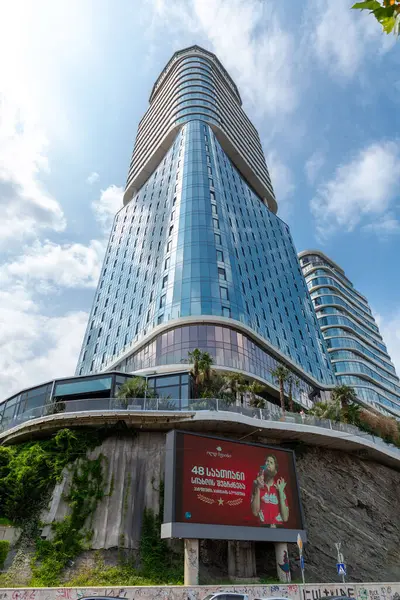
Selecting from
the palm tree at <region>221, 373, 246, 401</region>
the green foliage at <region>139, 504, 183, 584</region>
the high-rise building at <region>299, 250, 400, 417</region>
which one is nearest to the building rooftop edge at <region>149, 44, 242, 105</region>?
the high-rise building at <region>299, 250, 400, 417</region>

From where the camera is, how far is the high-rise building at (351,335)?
4035 inches

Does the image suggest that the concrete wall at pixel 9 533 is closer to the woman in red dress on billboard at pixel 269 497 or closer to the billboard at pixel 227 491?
the billboard at pixel 227 491

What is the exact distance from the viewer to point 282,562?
2705cm

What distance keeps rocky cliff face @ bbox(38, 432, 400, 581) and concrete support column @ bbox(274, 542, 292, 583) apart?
1777 mm

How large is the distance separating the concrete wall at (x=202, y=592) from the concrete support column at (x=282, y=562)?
13.8ft

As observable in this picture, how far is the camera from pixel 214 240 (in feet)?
199

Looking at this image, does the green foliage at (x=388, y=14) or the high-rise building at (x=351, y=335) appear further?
the high-rise building at (x=351, y=335)

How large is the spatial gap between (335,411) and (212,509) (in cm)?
2458

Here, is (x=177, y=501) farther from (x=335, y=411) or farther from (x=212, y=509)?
(x=335, y=411)

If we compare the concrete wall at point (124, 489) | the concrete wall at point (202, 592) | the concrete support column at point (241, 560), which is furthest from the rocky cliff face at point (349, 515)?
the concrete wall at point (124, 489)

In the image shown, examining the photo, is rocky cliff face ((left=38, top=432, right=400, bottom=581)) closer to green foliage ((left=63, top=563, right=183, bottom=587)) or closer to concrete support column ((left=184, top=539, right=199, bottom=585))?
green foliage ((left=63, top=563, right=183, bottom=587))

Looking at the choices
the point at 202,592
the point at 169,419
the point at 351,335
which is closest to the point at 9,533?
the point at 169,419

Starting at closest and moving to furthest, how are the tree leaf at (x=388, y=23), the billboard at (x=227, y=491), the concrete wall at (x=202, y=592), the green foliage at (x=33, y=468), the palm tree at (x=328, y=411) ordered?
the tree leaf at (x=388, y=23) → the concrete wall at (x=202, y=592) → the billboard at (x=227, y=491) → the green foliage at (x=33, y=468) → the palm tree at (x=328, y=411)

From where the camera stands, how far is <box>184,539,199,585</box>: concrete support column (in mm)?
23675
